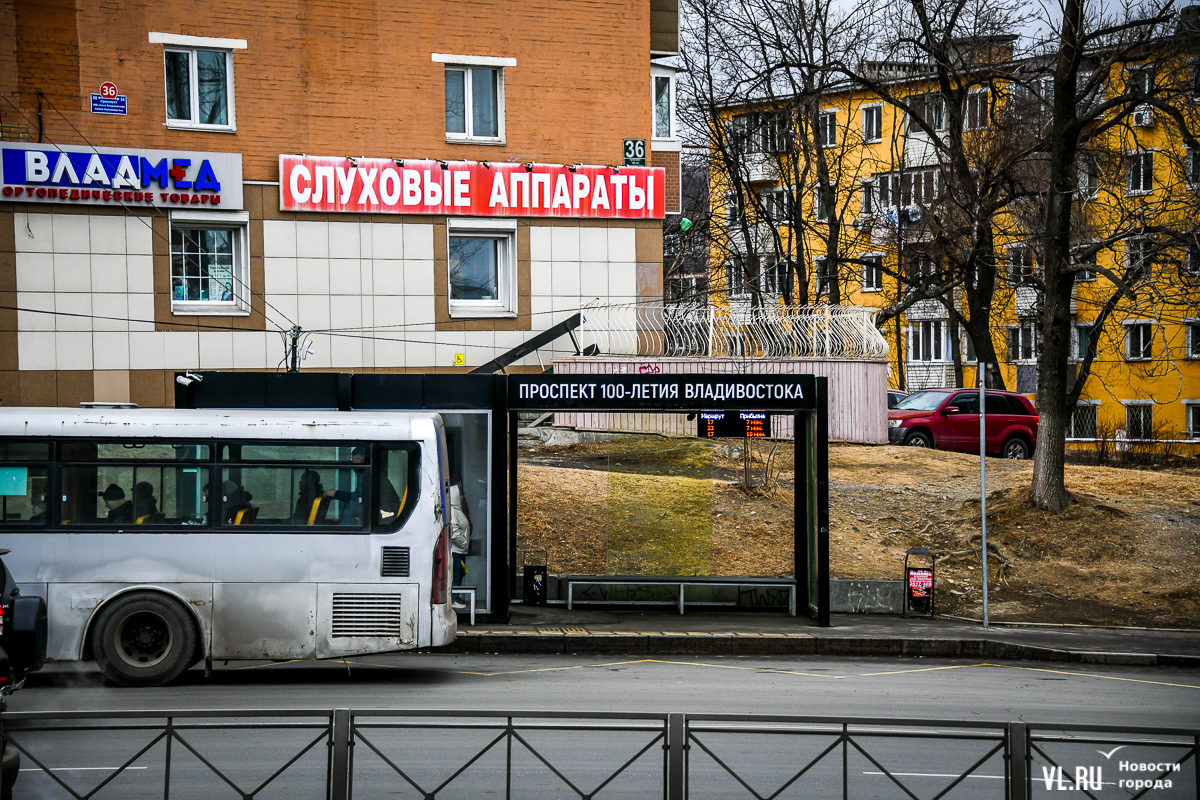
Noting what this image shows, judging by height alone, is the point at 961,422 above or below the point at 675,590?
above

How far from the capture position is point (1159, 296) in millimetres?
17500

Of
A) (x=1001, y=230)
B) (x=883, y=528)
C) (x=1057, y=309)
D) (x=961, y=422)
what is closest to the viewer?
(x=1057, y=309)

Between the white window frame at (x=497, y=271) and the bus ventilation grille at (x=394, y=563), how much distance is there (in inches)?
452

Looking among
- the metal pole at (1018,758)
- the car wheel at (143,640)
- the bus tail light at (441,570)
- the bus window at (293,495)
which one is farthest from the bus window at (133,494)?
the metal pole at (1018,758)

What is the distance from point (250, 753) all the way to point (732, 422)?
30.0ft

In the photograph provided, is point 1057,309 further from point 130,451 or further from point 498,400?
point 130,451

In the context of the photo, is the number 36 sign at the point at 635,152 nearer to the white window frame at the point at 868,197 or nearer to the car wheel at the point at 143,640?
the white window frame at the point at 868,197

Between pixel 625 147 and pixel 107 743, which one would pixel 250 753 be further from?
pixel 625 147

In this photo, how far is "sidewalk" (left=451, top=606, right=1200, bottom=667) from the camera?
13312 millimetres

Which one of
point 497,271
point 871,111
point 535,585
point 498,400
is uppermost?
point 871,111

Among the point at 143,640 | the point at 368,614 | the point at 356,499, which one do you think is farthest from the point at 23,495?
the point at 368,614

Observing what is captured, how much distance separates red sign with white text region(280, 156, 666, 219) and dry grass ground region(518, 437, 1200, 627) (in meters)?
4.80

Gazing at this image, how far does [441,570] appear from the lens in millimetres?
11234

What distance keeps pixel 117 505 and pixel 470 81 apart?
13684 mm
